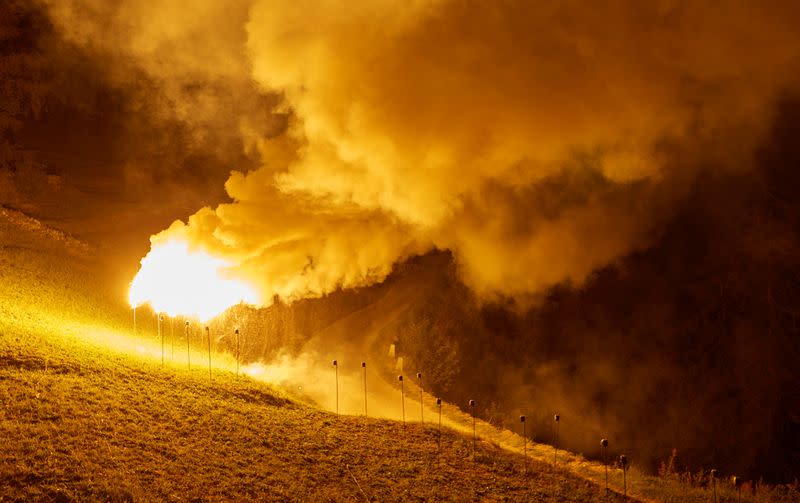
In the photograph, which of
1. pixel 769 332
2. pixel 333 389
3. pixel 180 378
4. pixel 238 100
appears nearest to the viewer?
pixel 180 378

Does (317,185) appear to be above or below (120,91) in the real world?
below

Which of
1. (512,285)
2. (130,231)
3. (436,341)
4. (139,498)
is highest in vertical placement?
(130,231)

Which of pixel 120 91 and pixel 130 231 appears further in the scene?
pixel 120 91

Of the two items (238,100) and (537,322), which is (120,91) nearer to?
(238,100)

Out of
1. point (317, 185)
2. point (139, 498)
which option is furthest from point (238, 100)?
point (139, 498)

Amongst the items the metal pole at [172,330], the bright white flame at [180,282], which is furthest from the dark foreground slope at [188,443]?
the bright white flame at [180,282]

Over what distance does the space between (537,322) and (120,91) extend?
114ft

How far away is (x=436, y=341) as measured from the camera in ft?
88.2

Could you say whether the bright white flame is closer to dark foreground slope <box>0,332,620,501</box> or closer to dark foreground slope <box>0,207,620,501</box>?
dark foreground slope <box>0,207,620,501</box>

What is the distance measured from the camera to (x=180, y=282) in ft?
84.5

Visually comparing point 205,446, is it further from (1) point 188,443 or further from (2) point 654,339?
(2) point 654,339

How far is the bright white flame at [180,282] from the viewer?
2580 cm

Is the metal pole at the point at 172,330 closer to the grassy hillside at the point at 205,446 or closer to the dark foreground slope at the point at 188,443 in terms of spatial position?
the grassy hillside at the point at 205,446

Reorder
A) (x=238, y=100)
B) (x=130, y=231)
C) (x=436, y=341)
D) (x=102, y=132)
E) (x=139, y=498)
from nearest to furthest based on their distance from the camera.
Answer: (x=139, y=498) < (x=436, y=341) < (x=130, y=231) < (x=238, y=100) < (x=102, y=132)
